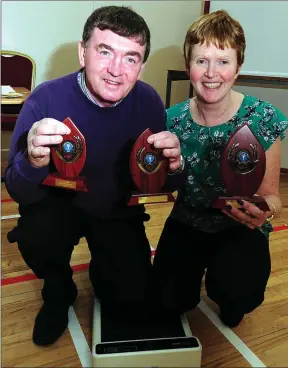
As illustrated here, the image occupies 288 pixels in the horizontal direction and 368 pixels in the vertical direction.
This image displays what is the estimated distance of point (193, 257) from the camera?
151cm

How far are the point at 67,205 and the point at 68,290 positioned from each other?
0.32 m

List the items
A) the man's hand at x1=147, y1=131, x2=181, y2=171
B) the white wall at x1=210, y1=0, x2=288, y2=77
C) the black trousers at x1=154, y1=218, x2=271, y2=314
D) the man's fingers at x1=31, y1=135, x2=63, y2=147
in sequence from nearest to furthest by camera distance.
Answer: the man's fingers at x1=31, y1=135, x2=63, y2=147 < the man's hand at x1=147, y1=131, x2=181, y2=171 < the black trousers at x1=154, y1=218, x2=271, y2=314 < the white wall at x1=210, y1=0, x2=288, y2=77

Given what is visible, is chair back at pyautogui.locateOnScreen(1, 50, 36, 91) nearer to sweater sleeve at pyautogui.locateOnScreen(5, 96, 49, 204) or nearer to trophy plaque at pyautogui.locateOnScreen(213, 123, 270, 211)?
sweater sleeve at pyautogui.locateOnScreen(5, 96, 49, 204)

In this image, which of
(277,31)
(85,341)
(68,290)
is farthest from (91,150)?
(277,31)

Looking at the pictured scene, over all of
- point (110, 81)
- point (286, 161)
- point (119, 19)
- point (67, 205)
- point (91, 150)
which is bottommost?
point (286, 161)

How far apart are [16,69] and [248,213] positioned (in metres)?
2.60

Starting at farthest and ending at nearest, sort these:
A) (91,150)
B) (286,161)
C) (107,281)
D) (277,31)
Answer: (286,161) → (277,31) → (107,281) → (91,150)

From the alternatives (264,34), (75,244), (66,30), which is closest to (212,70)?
(75,244)

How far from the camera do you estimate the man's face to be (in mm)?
1258

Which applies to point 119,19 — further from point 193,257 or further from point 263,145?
point 193,257

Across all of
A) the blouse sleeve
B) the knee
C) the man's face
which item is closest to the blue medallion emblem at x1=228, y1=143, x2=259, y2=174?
the blouse sleeve

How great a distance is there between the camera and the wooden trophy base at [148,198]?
51.8 inches

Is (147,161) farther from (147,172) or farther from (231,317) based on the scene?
(231,317)

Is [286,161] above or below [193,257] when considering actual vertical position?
below
